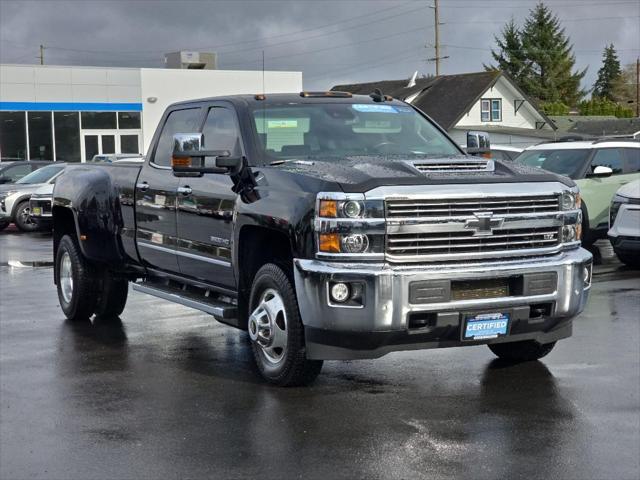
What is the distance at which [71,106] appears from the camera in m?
48.8

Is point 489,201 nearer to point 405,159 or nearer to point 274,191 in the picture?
point 405,159

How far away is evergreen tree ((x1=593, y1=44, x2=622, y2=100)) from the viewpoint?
128m

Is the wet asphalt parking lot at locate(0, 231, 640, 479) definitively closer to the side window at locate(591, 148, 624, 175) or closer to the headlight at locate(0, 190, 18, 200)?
the side window at locate(591, 148, 624, 175)

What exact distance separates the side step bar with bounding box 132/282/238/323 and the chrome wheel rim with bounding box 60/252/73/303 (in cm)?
143

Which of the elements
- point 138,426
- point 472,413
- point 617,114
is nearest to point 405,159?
point 472,413

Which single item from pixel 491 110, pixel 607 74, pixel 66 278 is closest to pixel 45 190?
pixel 66 278

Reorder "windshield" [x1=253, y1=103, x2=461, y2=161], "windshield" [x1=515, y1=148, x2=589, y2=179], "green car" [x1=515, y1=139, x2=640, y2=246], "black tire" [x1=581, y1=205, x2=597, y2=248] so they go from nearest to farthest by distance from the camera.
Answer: "windshield" [x1=253, y1=103, x2=461, y2=161], "black tire" [x1=581, y1=205, x2=597, y2=248], "green car" [x1=515, y1=139, x2=640, y2=246], "windshield" [x1=515, y1=148, x2=589, y2=179]

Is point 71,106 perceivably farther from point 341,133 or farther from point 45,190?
point 341,133

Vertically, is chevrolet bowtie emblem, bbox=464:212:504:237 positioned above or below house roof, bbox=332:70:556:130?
below

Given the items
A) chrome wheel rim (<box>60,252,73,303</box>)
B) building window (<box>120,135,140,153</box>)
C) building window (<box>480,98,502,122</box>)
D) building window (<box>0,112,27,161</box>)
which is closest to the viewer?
chrome wheel rim (<box>60,252,73,303</box>)

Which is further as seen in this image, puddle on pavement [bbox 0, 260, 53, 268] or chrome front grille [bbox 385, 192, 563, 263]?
puddle on pavement [bbox 0, 260, 53, 268]

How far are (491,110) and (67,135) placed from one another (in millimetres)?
26374

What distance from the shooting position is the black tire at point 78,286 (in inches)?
396

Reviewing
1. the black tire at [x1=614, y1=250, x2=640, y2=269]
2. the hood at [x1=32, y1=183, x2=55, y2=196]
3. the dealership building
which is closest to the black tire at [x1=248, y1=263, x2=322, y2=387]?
the black tire at [x1=614, y1=250, x2=640, y2=269]
